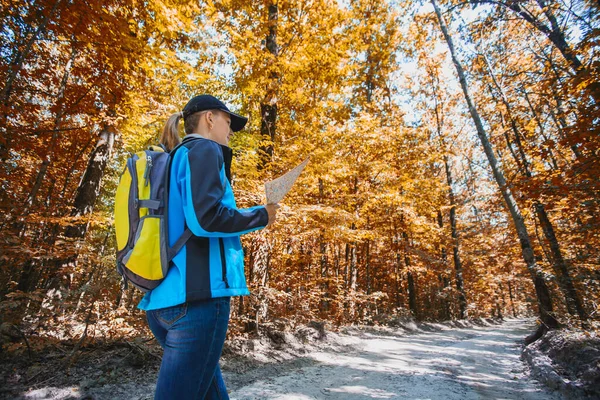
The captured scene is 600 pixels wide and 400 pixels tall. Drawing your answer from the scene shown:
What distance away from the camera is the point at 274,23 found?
23.0 feet

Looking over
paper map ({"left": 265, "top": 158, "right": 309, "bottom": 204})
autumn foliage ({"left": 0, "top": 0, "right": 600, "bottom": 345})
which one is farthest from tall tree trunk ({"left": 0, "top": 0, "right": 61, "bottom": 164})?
paper map ({"left": 265, "top": 158, "right": 309, "bottom": 204})

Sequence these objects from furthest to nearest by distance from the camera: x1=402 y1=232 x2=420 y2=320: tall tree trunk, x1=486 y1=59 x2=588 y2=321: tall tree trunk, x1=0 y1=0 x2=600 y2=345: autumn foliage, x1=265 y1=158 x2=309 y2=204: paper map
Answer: x1=402 y1=232 x2=420 y2=320: tall tree trunk < x1=486 y1=59 x2=588 y2=321: tall tree trunk < x1=0 y1=0 x2=600 y2=345: autumn foliage < x1=265 y1=158 x2=309 y2=204: paper map

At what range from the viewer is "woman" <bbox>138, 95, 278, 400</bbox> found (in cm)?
127

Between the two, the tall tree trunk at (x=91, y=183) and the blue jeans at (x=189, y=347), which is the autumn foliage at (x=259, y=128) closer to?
the tall tree trunk at (x=91, y=183)

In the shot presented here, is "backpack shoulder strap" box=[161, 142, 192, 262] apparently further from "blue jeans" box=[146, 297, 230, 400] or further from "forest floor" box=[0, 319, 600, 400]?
"forest floor" box=[0, 319, 600, 400]

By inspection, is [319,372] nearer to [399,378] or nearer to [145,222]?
[399,378]

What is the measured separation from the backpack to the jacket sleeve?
11cm

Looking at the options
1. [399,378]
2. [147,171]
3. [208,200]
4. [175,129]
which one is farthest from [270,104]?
[208,200]

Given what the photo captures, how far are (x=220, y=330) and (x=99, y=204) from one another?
14221 millimetres

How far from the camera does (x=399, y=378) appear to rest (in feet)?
15.1

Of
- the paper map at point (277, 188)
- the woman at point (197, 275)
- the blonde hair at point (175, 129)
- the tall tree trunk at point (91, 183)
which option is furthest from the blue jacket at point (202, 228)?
the tall tree trunk at point (91, 183)

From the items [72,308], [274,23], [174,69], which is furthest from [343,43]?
[72,308]

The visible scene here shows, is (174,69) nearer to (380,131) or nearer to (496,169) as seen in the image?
(380,131)

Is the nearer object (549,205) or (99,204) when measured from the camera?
(549,205)
